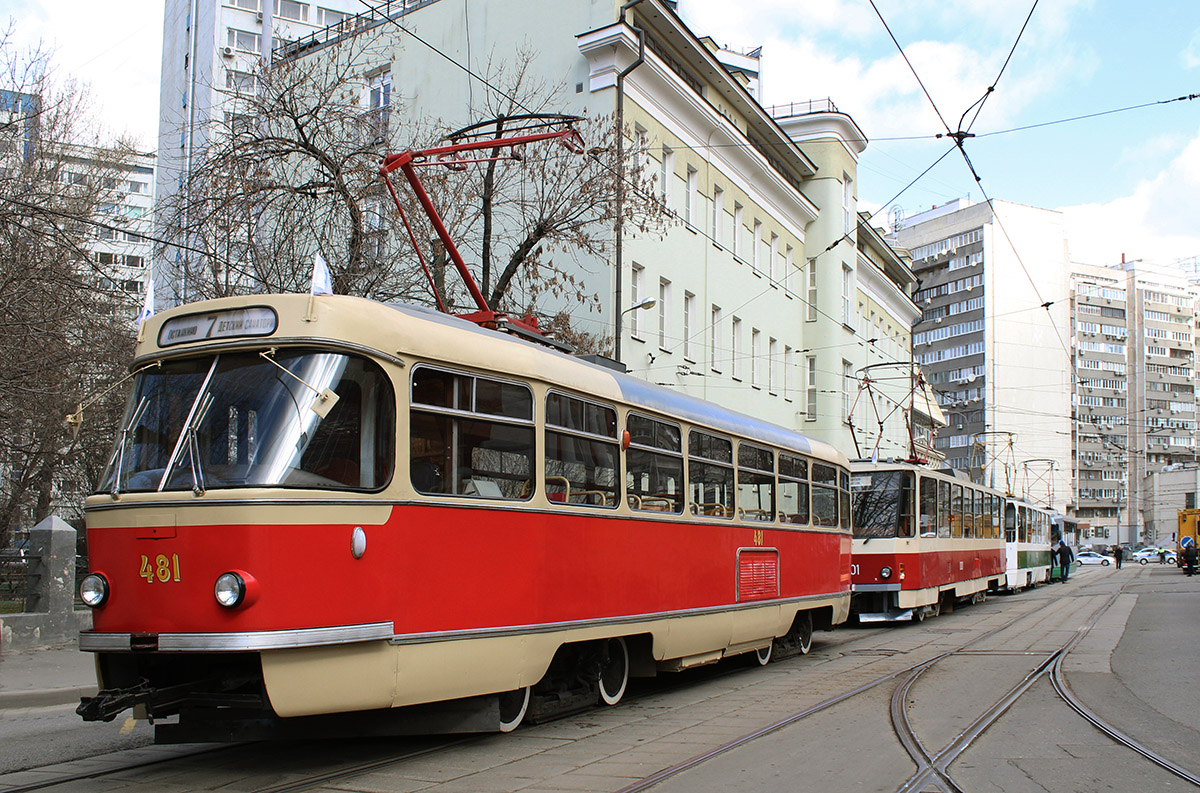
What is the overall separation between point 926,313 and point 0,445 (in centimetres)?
9648

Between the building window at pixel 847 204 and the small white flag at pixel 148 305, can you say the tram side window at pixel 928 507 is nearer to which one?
the small white flag at pixel 148 305

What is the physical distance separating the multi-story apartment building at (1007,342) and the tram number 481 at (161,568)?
88.0 meters

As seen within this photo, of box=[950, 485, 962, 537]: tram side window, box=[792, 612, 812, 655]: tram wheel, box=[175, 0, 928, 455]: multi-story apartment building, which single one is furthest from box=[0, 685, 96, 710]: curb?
box=[950, 485, 962, 537]: tram side window

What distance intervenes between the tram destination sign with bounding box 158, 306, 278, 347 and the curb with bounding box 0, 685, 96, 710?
4614mm

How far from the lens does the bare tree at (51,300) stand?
47.2 feet

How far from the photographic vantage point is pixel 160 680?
652 cm

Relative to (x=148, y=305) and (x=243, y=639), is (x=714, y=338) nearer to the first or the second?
(x=148, y=305)

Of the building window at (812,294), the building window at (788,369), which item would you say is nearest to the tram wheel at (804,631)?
the building window at (788,369)

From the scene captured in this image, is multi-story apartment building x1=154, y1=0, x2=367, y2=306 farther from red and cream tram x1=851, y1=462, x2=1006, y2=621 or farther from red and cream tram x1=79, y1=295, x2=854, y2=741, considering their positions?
red and cream tram x1=79, y1=295, x2=854, y2=741

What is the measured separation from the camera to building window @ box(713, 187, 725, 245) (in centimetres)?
3036

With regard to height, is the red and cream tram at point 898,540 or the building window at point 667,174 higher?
the building window at point 667,174

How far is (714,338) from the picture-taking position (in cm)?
3019

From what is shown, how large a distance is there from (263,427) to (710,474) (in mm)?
5400

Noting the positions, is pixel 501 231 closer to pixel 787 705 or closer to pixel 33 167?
pixel 33 167
